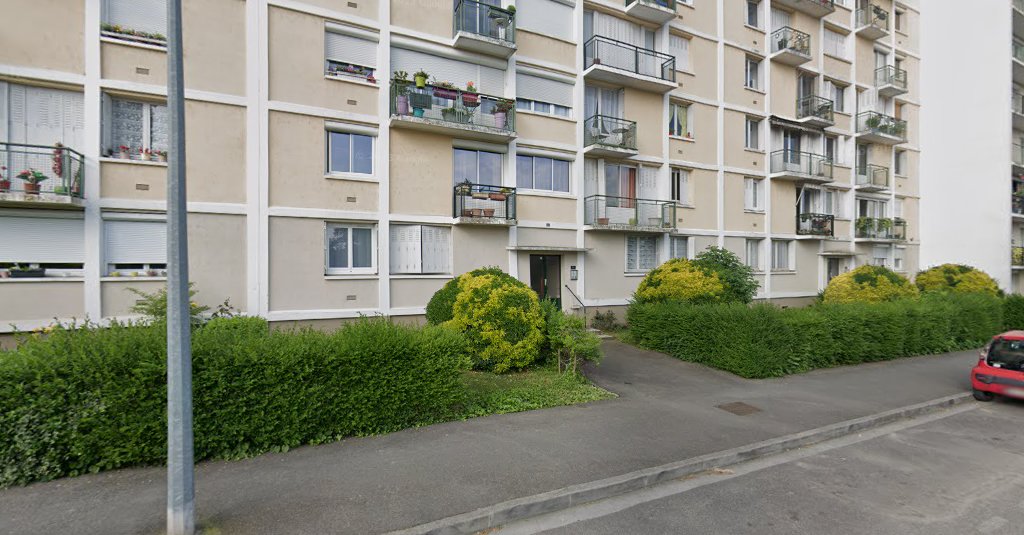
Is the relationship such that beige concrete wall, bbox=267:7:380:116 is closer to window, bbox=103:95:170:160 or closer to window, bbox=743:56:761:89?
window, bbox=103:95:170:160

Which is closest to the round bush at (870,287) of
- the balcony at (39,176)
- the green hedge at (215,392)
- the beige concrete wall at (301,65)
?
the green hedge at (215,392)

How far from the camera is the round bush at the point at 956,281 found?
58.9 ft

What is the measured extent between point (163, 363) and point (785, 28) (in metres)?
24.4

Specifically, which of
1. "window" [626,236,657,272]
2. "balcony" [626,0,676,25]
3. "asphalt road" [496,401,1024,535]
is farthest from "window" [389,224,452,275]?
"balcony" [626,0,676,25]

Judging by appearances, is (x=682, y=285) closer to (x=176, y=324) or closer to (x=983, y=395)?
(x=983, y=395)

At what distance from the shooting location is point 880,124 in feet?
73.3

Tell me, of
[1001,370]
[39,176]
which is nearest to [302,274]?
[39,176]

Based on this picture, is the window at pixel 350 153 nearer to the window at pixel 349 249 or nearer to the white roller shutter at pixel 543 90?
the window at pixel 349 249

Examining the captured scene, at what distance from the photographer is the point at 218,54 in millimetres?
10508

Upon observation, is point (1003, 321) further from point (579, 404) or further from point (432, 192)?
point (432, 192)

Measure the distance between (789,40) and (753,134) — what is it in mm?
4745

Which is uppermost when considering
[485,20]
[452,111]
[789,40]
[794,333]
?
[789,40]

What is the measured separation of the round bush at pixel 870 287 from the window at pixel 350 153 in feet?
53.5

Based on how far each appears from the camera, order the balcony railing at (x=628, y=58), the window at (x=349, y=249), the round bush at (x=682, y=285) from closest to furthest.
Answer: the window at (x=349, y=249), the round bush at (x=682, y=285), the balcony railing at (x=628, y=58)
